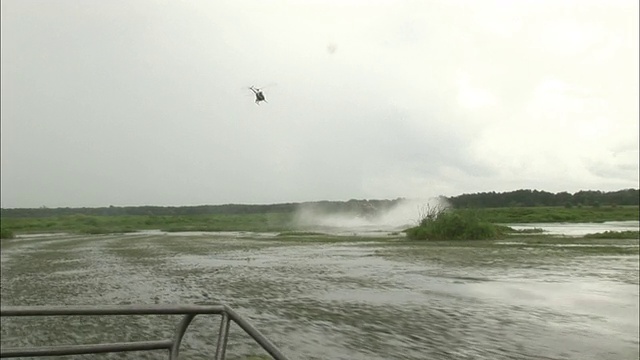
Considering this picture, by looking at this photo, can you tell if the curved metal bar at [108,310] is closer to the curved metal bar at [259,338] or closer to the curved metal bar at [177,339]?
the curved metal bar at [259,338]

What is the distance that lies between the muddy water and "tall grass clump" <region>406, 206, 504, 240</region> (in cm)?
854

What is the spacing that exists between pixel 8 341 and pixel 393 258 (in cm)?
1508

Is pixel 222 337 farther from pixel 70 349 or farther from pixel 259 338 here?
pixel 70 349

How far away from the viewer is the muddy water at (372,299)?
863cm

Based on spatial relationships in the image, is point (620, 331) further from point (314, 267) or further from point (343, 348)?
point (314, 267)

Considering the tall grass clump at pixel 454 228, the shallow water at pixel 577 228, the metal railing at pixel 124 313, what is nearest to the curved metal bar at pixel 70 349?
the metal railing at pixel 124 313

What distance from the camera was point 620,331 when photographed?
31.3ft

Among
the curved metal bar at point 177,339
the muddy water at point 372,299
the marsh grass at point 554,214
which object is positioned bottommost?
the muddy water at point 372,299

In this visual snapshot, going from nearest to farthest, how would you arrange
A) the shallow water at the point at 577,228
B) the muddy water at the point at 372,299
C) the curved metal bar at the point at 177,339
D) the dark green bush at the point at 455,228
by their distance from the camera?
1. the curved metal bar at the point at 177,339
2. the muddy water at the point at 372,299
3. the dark green bush at the point at 455,228
4. the shallow water at the point at 577,228

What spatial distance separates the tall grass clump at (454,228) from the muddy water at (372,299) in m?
8.54

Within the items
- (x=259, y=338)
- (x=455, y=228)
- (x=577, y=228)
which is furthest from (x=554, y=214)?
(x=259, y=338)

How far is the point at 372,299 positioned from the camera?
12766mm

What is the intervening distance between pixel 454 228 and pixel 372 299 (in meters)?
21.9

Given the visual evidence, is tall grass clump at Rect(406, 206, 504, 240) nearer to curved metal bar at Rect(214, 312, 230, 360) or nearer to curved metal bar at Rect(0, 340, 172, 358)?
curved metal bar at Rect(214, 312, 230, 360)
